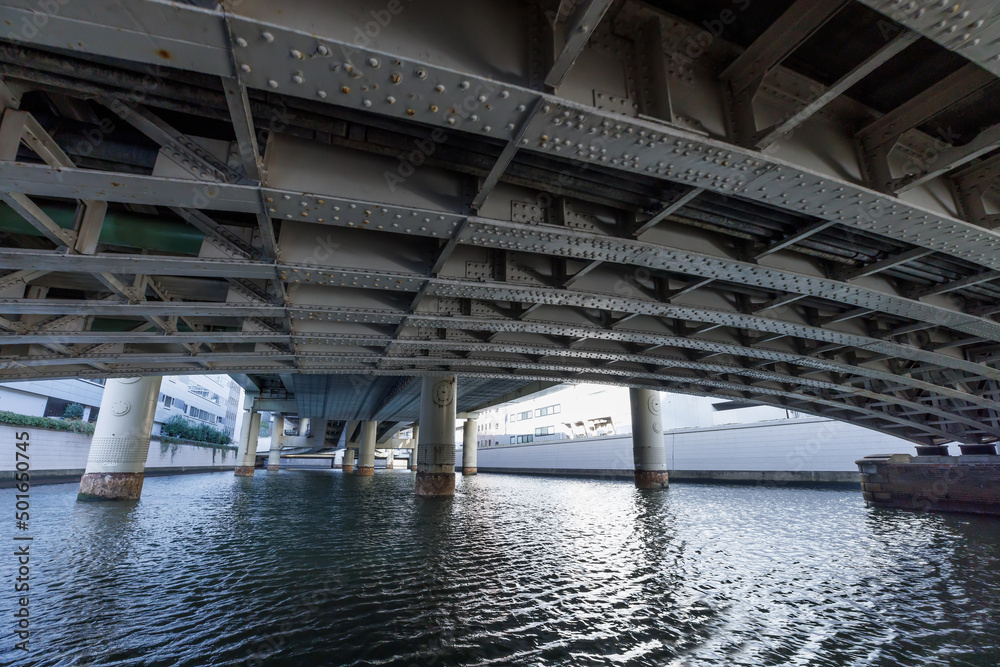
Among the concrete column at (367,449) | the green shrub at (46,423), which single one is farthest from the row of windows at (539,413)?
the green shrub at (46,423)

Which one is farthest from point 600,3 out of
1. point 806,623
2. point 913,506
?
point 913,506

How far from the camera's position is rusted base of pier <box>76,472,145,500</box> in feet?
63.2

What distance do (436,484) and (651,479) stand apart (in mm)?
17051

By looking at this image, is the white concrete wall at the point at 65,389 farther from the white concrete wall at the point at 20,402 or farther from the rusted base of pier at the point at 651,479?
the rusted base of pier at the point at 651,479

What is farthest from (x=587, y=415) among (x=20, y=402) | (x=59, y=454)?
(x=20, y=402)

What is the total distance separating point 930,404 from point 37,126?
31.1 metres

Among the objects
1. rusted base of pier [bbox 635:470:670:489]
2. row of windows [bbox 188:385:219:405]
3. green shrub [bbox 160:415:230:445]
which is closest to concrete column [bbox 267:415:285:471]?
row of windows [bbox 188:385:219:405]

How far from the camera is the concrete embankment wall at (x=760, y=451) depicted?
3378 cm

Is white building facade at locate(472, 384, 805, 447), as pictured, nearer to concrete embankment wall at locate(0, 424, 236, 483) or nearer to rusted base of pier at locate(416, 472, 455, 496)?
rusted base of pier at locate(416, 472, 455, 496)

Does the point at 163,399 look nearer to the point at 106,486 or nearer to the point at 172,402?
the point at 172,402

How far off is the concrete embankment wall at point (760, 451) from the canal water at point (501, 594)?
70.0 feet

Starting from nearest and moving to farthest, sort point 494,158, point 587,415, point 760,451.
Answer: point 494,158, point 760,451, point 587,415

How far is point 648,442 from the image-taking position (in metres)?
33.8

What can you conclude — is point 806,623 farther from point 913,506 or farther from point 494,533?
point 913,506
